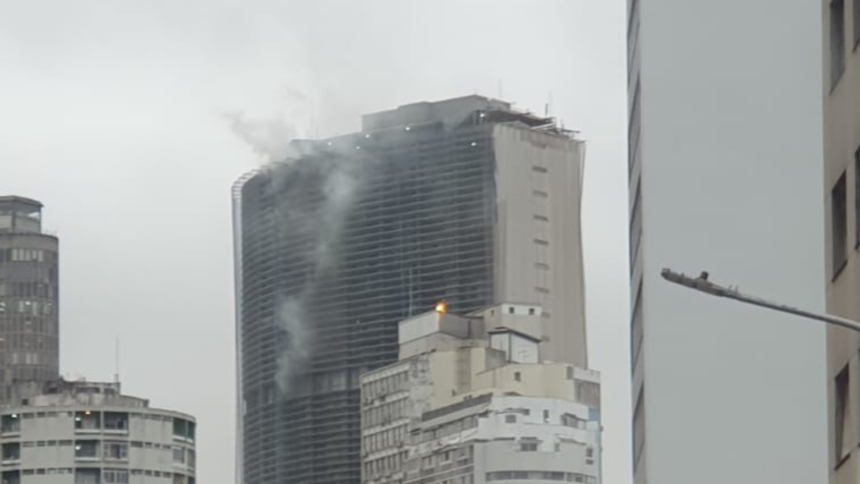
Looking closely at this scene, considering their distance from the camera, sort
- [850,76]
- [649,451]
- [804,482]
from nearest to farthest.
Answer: [850,76] → [804,482] → [649,451]

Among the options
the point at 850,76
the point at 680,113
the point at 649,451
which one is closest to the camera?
the point at 850,76

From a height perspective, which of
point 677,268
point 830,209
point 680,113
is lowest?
point 830,209

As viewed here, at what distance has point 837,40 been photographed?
103ft

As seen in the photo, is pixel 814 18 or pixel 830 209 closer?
pixel 830 209

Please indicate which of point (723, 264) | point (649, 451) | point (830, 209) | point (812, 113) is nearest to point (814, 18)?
point (812, 113)

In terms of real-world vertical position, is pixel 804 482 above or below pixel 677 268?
below

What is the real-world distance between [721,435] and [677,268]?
3.61m

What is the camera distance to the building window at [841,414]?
30500 millimetres

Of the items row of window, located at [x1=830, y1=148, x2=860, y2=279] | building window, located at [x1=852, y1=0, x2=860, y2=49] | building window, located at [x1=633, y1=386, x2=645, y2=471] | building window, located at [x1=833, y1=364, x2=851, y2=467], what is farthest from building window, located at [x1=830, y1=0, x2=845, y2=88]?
building window, located at [x1=633, y1=386, x2=645, y2=471]

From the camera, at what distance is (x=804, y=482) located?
51.8 metres

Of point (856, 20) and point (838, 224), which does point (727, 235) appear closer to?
point (838, 224)

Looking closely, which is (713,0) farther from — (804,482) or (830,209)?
(830,209)

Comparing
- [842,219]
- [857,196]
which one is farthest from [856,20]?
[842,219]

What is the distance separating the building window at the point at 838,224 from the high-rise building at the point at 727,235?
21.4 metres
